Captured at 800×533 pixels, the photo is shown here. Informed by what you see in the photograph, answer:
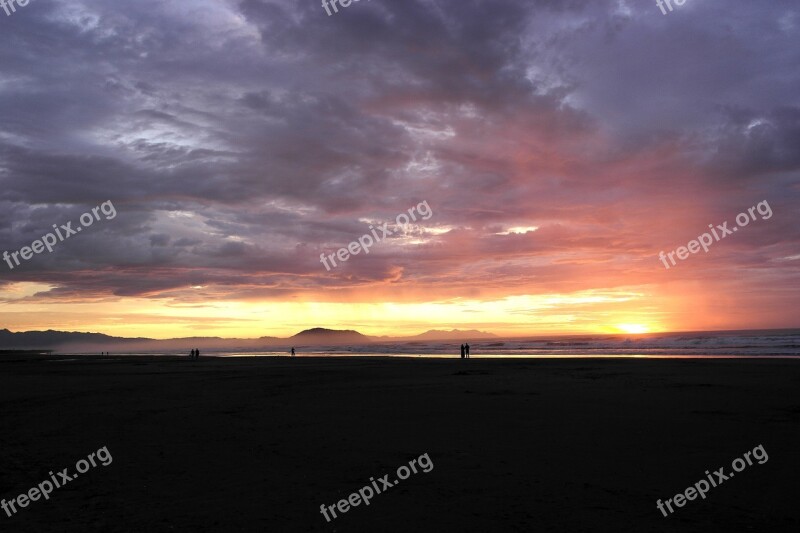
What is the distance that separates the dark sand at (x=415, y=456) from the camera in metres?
7.73

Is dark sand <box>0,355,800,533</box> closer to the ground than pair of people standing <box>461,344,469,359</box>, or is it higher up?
closer to the ground

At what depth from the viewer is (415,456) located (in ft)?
37.0

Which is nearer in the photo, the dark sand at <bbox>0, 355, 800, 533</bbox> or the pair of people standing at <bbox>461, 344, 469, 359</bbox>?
the dark sand at <bbox>0, 355, 800, 533</bbox>

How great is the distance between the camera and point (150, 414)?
57.5ft

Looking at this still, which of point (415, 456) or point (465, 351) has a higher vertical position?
point (465, 351)

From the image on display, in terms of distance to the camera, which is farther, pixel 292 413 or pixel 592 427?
pixel 292 413

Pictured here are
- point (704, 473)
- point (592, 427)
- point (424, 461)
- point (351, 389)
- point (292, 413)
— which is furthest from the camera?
point (351, 389)

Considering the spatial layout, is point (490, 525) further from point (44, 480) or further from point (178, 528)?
point (44, 480)

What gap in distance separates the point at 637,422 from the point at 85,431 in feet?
48.7

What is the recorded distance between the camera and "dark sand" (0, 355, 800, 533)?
7.73 meters

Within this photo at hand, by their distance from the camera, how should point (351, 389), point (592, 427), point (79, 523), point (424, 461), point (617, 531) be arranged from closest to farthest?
point (617, 531), point (79, 523), point (424, 461), point (592, 427), point (351, 389)

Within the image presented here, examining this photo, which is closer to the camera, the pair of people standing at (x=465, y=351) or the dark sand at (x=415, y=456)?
the dark sand at (x=415, y=456)

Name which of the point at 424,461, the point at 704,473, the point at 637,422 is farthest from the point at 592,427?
the point at 424,461

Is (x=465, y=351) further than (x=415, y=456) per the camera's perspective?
Yes
